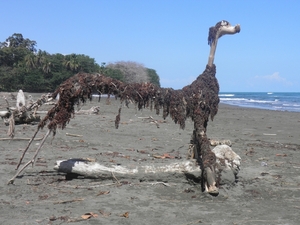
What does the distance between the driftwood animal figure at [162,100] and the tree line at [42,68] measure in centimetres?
4268

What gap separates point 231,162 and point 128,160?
2.81 metres

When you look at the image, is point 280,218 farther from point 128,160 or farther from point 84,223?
point 128,160

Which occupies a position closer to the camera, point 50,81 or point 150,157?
point 150,157

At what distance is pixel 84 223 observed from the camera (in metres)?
4.97

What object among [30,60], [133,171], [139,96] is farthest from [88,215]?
[30,60]

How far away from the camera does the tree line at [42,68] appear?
56656 millimetres

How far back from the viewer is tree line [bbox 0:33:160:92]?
186ft

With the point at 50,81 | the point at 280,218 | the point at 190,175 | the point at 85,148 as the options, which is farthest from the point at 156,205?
the point at 50,81

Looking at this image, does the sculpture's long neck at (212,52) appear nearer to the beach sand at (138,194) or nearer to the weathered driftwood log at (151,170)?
the weathered driftwood log at (151,170)

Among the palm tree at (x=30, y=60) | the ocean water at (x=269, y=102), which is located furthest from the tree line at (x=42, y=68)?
the ocean water at (x=269, y=102)

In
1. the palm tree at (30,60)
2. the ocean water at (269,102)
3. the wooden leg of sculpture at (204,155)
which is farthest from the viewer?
the palm tree at (30,60)

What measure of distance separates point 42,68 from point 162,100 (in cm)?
5589

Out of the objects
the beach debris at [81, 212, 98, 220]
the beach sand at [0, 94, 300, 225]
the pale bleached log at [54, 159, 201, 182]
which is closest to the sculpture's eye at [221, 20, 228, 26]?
the pale bleached log at [54, 159, 201, 182]

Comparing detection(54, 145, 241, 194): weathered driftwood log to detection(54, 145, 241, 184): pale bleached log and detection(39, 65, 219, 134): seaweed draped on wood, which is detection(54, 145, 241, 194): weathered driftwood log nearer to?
detection(54, 145, 241, 184): pale bleached log
